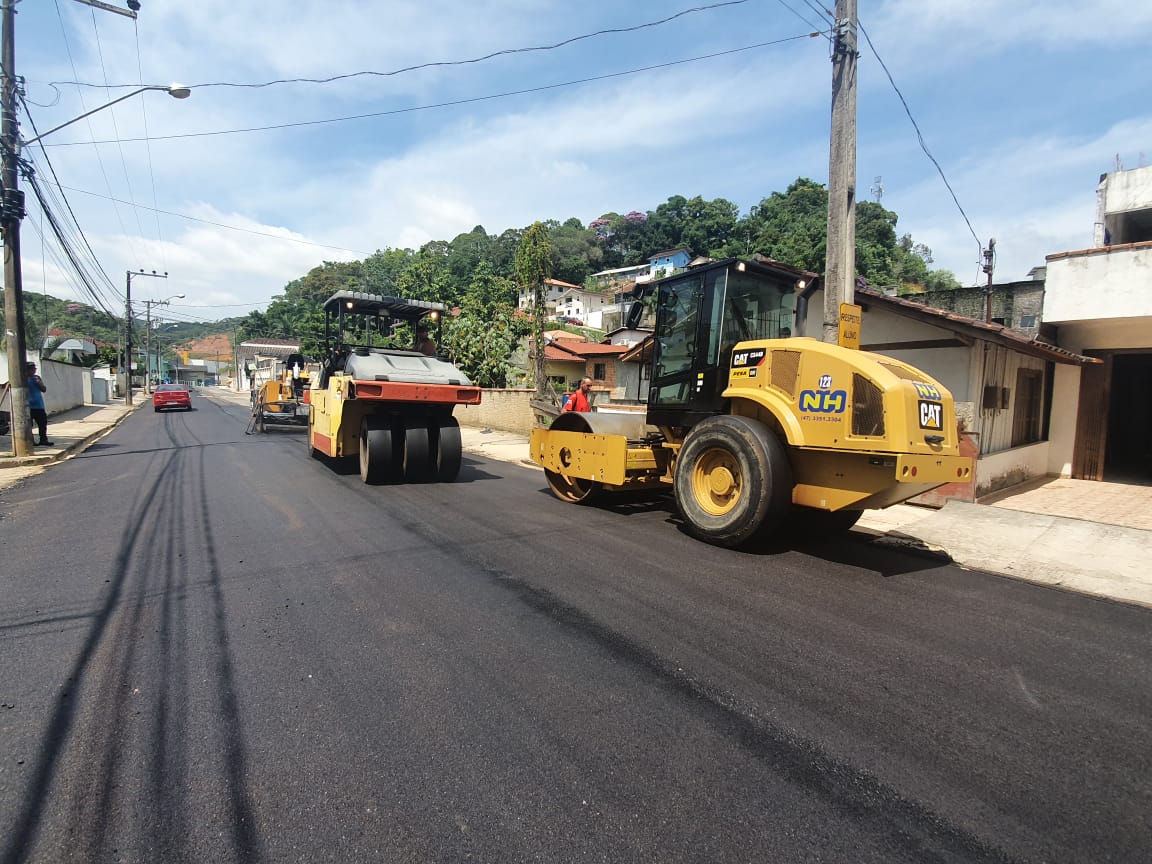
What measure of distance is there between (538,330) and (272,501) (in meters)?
12.9

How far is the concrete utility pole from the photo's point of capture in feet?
23.4

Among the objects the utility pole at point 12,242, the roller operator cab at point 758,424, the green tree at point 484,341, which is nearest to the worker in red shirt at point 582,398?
the roller operator cab at point 758,424

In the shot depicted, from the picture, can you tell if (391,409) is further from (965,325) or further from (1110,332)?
(1110,332)

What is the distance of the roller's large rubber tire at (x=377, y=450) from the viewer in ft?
27.5

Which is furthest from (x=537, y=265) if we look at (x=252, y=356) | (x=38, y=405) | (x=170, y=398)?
(x=252, y=356)

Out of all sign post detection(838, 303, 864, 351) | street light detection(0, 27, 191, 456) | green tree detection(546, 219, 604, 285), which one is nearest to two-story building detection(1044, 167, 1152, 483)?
sign post detection(838, 303, 864, 351)

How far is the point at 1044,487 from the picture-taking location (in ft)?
33.5

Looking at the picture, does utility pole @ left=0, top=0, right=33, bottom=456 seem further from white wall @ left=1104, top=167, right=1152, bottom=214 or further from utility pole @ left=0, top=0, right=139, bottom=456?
white wall @ left=1104, top=167, right=1152, bottom=214

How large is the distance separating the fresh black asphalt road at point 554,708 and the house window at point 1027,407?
6769mm

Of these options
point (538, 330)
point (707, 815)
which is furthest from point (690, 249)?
point (707, 815)

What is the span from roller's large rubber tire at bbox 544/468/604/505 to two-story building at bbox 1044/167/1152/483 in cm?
865

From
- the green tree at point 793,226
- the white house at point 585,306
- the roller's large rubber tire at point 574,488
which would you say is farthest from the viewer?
the white house at point 585,306

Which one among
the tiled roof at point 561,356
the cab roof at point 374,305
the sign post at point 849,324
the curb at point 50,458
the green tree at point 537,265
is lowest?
the curb at point 50,458

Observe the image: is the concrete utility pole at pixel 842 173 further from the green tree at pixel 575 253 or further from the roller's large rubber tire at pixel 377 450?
the green tree at pixel 575 253
